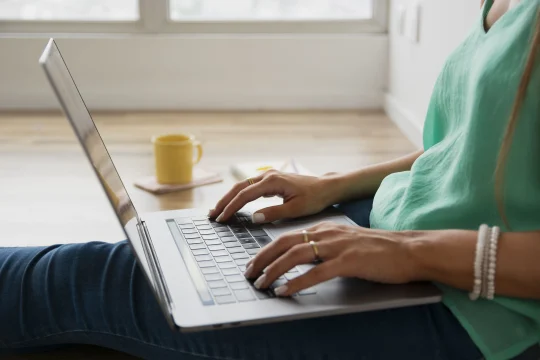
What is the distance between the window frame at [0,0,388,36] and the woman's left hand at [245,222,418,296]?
2.29m

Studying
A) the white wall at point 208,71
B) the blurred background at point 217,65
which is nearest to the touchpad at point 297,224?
the blurred background at point 217,65

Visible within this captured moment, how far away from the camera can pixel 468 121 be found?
92 cm

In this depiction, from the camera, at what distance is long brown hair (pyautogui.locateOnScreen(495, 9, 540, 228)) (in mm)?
859

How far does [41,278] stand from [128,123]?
1794 millimetres

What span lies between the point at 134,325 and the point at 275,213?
0.27m

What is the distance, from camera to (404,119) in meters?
2.66

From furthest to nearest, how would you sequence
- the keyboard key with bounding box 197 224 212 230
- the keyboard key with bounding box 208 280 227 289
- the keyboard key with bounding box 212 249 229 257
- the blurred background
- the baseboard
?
the blurred background → the baseboard → the keyboard key with bounding box 197 224 212 230 → the keyboard key with bounding box 212 249 229 257 → the keyboard key with bounding box 208 280 227 289

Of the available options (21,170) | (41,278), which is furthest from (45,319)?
(21,170)

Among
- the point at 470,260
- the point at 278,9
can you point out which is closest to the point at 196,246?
the point at 470,260

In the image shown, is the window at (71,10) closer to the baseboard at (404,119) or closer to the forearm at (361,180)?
the baseboard at (404,119)

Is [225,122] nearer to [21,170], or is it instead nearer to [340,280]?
[21,170]

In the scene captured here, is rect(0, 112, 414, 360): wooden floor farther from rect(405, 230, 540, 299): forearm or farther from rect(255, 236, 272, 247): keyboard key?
rect(405, 230, 540, 299): forearm

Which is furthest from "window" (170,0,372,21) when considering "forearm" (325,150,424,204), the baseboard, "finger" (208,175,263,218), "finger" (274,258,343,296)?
"finger" (274,258,343,296)

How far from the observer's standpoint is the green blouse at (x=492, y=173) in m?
0.86
